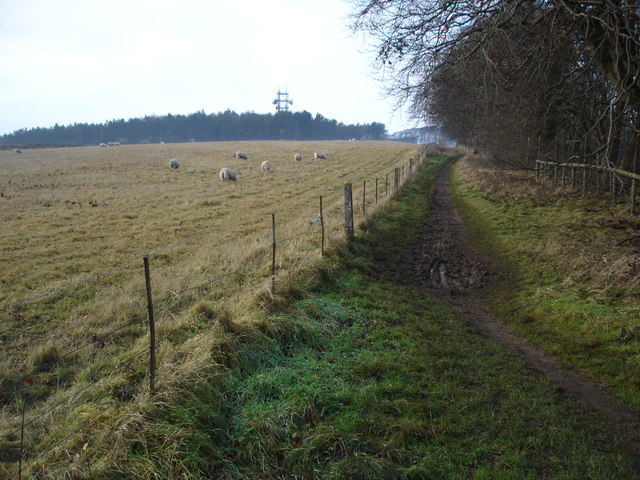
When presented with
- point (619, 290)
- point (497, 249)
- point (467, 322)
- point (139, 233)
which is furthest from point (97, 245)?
point (619, 290)

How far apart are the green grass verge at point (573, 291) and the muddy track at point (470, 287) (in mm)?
237

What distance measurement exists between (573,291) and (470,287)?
201 centimetres

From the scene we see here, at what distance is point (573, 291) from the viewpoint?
7707 mm

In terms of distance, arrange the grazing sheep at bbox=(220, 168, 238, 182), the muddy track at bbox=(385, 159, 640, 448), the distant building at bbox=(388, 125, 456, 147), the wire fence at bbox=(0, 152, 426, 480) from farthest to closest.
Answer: the grazing sheep at bbox=(220, 168, 238, 182) → the distant building at bbox=(388, 125, 456, 147) → the muddy track at bbox=(385, 159, 640, 448) → the wire fence at bbox=(0, 152, 426, 480)

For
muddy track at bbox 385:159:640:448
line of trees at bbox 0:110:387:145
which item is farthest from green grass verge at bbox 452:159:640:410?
line of trees at bbox 0:110:387:145

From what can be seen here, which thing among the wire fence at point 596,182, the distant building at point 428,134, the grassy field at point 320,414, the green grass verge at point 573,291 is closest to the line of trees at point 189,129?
the distant building at point 428,134

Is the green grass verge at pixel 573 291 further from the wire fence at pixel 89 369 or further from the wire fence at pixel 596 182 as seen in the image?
the wire fence at pixel 89 369

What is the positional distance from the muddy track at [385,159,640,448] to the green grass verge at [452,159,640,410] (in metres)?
0.24

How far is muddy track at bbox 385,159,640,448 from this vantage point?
495cm

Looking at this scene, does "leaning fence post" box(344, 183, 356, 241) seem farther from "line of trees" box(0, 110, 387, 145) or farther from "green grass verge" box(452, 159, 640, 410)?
"line of trees" box(0, 110, 387, 145)

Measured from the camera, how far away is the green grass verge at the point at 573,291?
5.74 metres

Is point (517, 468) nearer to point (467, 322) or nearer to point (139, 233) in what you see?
point (467, 322)

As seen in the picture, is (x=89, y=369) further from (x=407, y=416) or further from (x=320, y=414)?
(x=407, y=416)

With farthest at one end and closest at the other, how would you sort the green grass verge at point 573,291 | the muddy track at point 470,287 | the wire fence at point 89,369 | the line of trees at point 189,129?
1. the line of trees at point 189,129
2. the green grass verge at point 573,291
3. the muddy track at point 470,287
4. the wire fence at point 89,369
